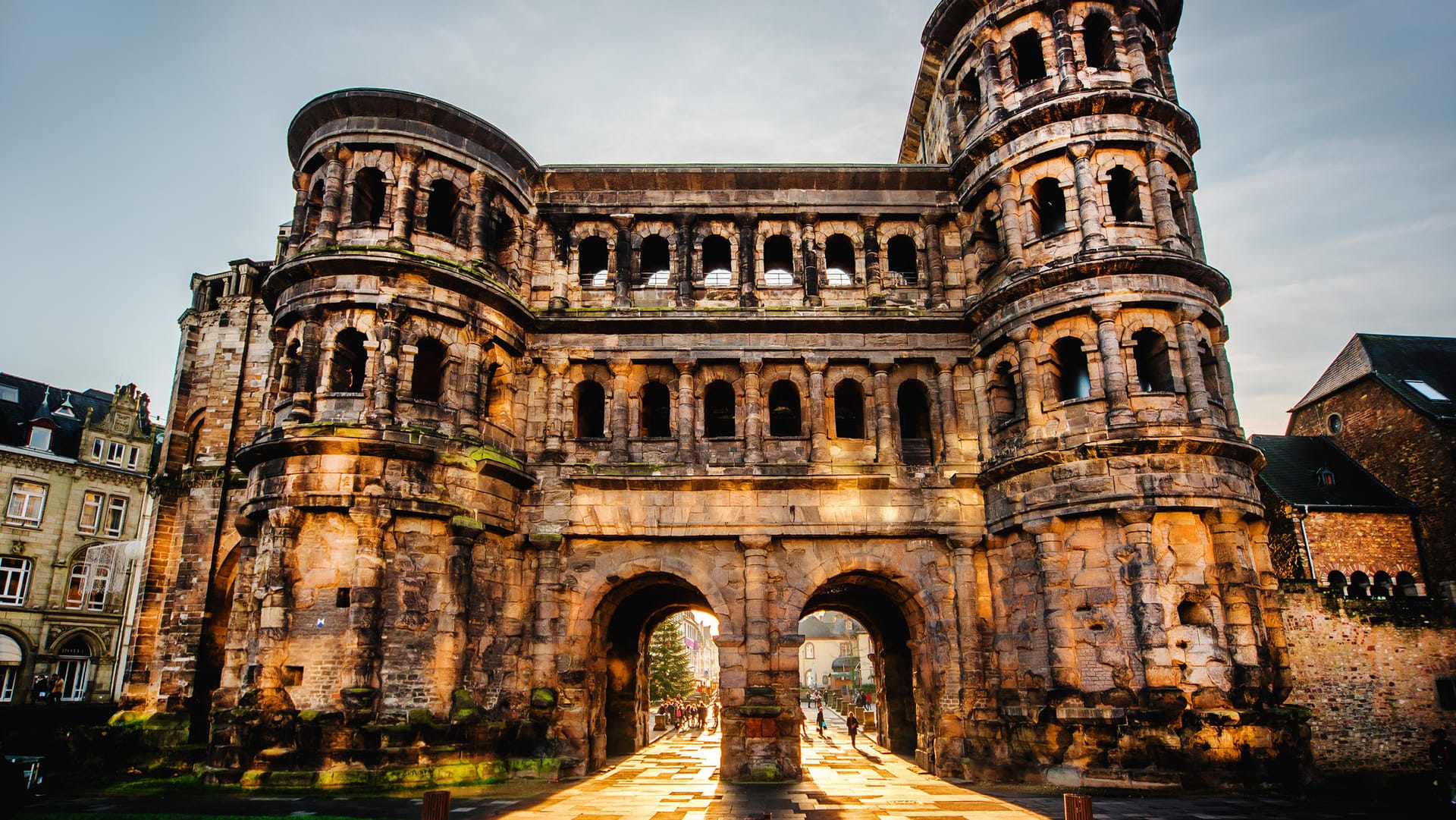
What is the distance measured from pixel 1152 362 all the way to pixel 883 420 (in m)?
6.34

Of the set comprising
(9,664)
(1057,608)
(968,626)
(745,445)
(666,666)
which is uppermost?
(745,445)

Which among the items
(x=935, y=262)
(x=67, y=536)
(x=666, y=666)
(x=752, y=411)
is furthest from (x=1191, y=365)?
(x=67, y=536)

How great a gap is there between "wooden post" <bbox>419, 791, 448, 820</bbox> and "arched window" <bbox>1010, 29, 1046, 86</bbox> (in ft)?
67.1

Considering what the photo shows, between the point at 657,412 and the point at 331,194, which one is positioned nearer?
the point at 331,194

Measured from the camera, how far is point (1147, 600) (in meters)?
16.5

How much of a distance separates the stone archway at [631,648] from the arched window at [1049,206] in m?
12.9

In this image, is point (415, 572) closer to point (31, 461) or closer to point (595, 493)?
point (595, 493)

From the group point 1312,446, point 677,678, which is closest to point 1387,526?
point 1312,446

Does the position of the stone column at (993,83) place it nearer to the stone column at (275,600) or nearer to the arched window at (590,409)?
the arched window at (590,409)

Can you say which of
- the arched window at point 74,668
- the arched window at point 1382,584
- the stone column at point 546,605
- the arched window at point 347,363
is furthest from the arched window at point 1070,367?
the arched window at point 74,668

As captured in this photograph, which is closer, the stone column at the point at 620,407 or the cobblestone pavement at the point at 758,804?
the cobblestone pavement at the point at 758,804

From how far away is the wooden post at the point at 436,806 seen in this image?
32.0ft

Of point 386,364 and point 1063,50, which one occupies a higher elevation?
point 1063,50

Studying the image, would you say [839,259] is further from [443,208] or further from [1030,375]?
[443,208]
